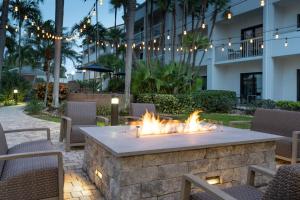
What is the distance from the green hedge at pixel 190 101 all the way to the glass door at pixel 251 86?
309 cm

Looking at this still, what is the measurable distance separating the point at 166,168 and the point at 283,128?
3132mm

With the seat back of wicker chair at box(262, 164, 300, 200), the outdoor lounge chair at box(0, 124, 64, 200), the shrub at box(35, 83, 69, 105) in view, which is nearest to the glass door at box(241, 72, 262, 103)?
the shrub at box(35, 83, 69, 105)

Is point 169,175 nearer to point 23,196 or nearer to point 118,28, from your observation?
point 23,196

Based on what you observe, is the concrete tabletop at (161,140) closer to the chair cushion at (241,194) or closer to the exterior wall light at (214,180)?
the exterior wall light at (214,180)

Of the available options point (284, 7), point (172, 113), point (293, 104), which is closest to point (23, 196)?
point (172, 113)

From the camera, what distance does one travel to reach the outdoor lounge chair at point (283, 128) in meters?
4.91

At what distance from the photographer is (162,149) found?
3.30m

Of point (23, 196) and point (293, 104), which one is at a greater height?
point (293, 104)

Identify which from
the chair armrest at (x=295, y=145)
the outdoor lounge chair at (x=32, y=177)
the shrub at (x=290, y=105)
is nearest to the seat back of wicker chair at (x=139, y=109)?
the chair armrest at (x=295, y=145)

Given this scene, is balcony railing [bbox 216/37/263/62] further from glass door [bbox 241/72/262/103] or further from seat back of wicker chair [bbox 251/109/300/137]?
seat back of wicker chair [bbox 251/109/300/137]

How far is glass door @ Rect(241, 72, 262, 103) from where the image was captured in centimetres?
1800

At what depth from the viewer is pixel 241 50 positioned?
Result: 18359 millimetres

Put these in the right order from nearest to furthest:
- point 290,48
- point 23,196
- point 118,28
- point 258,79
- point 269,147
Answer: point 23,196 < point 269,147 < point 290,48 < point 258,79 < point 118,28

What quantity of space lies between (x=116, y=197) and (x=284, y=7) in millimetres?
16198
